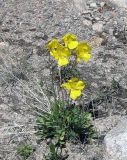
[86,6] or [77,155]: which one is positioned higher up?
[86,6]

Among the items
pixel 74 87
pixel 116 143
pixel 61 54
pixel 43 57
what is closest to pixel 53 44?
pixel 61 54

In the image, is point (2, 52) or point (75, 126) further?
point (2, 52)

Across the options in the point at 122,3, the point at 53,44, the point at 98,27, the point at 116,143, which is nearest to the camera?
the point at 53,44

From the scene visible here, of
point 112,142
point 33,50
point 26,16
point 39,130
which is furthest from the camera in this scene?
point 26,16

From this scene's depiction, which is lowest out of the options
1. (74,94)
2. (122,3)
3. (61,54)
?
(122,3)

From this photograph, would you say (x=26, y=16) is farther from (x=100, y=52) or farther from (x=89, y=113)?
(x=89, y=113)

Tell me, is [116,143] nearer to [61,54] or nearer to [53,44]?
[61,54]

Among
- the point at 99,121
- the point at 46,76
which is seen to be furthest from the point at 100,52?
the point at 99,121

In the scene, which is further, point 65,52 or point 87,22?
point 87,22

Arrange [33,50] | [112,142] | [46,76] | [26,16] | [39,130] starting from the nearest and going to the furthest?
[112,142]
[39,130]
[46,76]
[33,50]
[26,16]
